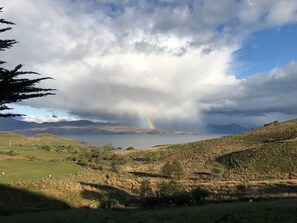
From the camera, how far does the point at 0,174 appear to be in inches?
2098

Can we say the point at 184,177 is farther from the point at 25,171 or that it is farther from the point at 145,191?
the point at 25,171

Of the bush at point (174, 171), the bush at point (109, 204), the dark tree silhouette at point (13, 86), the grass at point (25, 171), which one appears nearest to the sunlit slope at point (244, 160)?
the bush at point (174, 171)

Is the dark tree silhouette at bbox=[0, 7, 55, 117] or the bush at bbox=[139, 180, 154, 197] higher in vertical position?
the dark tree silhouette at bbox=[0, 7, 55, 117]

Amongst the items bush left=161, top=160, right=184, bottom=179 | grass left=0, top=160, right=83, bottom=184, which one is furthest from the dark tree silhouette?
bush left=161, top=160, right=184, bottom=179

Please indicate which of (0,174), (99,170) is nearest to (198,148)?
(99,170)

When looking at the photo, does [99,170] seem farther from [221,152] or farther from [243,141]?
[243,141]

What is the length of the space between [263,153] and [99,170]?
32.8m

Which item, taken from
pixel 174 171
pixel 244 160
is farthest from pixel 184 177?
pixel 244 160

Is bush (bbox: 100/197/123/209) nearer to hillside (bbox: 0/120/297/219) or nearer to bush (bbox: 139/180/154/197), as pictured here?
hillside (bbox: 0/120/297/219)

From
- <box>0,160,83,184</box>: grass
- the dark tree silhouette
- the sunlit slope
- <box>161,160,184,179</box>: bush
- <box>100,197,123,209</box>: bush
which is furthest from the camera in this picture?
the sunlit slope

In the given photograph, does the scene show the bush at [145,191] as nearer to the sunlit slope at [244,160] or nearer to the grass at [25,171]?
the grass at [25,171]

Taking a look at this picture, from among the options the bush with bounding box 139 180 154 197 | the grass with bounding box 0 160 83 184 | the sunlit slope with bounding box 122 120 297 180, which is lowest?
the bush with bounding box 139 180 154 197

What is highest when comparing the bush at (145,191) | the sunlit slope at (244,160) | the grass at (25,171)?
the sunlit slope at (244,160)

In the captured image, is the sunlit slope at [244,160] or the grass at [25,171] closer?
the grass at [25,171]
